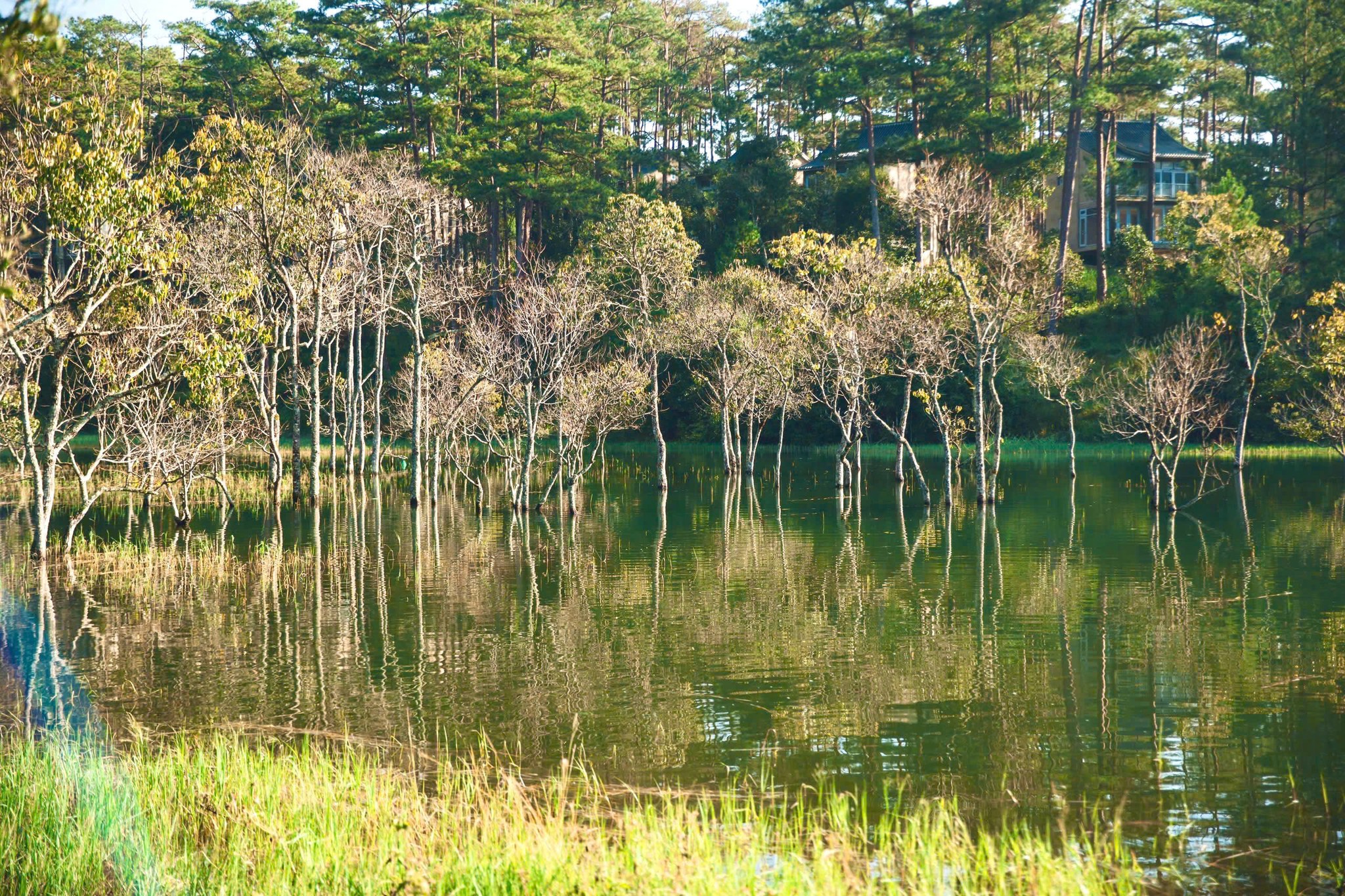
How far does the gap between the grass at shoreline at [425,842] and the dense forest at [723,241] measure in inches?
828

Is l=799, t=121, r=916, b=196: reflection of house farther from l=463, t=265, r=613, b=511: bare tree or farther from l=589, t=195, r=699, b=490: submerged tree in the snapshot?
l=463, t=265, r=613, b=511: bare tree

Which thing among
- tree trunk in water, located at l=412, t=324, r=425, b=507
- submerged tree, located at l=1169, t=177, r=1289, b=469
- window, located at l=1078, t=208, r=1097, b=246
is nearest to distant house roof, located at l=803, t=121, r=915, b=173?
window, located at l=1078, t=208, r=1097, b=246

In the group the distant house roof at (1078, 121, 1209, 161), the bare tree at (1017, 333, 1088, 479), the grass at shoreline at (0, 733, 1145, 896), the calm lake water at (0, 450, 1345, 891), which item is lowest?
the calm lake water at (0, 450, 1345, 891)

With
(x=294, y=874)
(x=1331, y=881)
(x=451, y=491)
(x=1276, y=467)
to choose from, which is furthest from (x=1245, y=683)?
(x=1276, y=467)

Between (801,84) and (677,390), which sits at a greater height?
(801,84)

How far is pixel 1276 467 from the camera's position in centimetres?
4900

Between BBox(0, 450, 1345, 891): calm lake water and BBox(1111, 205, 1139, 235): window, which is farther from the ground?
BBox(1111, 205, 1139, 235): window

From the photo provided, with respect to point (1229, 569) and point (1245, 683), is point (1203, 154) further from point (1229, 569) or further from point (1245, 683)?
point (1245, 683)

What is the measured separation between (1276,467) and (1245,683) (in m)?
38.7

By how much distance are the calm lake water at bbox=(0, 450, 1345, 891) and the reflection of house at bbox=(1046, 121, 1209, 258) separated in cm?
4609

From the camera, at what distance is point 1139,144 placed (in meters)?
77.1

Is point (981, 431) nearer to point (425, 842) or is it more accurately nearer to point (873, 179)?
point (425, 842)

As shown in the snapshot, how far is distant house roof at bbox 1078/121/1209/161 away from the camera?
74875mm

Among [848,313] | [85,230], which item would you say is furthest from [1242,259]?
[85,230]
